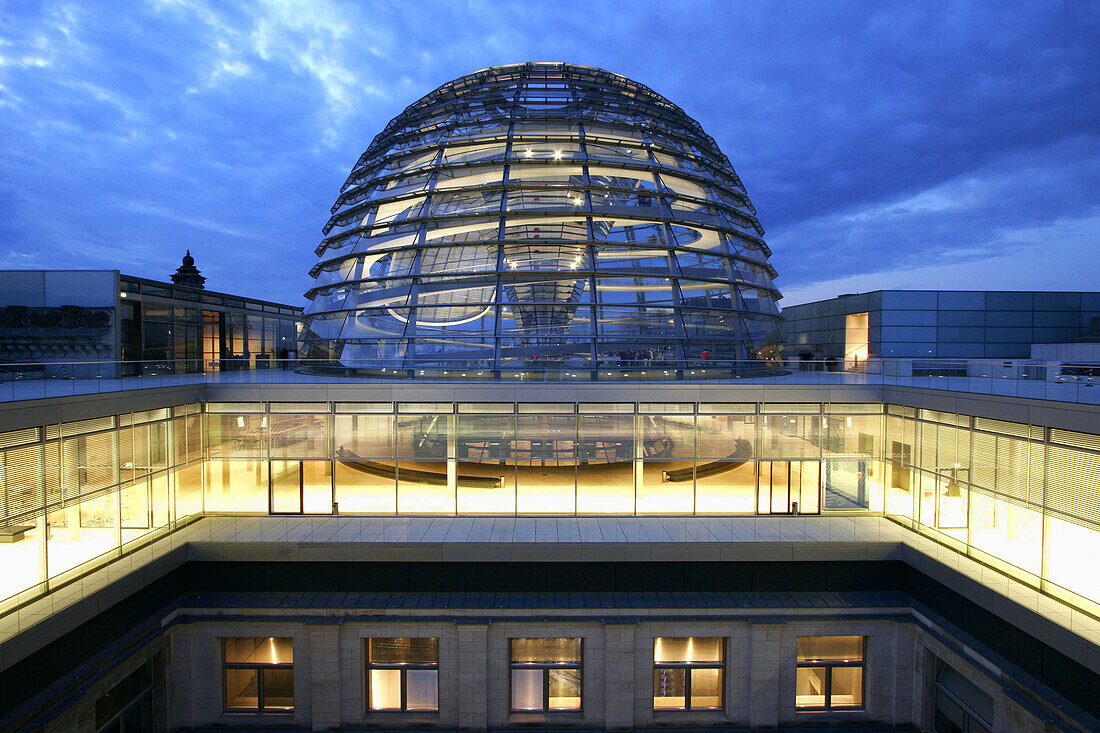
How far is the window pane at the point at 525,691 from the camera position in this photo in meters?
13.1

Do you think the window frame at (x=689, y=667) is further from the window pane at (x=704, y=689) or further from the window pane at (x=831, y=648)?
the window pane at (x=831, y=648)

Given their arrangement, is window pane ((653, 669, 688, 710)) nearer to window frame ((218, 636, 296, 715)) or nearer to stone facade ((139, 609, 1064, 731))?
stone facade ((139, 609, 1064, 731))

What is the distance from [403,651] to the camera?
1294 cm

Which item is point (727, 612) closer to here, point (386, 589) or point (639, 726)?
point (639, 726)

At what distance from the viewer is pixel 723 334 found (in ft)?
58.3

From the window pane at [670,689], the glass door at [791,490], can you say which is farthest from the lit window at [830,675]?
the glass door at [791,490]

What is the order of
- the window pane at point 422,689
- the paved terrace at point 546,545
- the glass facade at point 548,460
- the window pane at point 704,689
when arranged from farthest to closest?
1. the glass facade at point 548,460
2. the window pane at point 704,689
3. the window pane at point 422,689
4. the paved terrace at point 546,545

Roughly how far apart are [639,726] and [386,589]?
24.3ft

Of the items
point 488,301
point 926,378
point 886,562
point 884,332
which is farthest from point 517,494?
point 884,332

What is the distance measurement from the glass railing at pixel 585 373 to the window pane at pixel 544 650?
22.8 feet

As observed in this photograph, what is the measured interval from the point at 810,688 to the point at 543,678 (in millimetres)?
7090

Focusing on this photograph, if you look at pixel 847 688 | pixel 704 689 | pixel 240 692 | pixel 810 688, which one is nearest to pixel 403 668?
pixel 240 692

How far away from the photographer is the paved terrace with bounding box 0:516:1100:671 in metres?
11.2

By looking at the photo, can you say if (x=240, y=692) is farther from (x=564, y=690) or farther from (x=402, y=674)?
(x=564, y=690)
